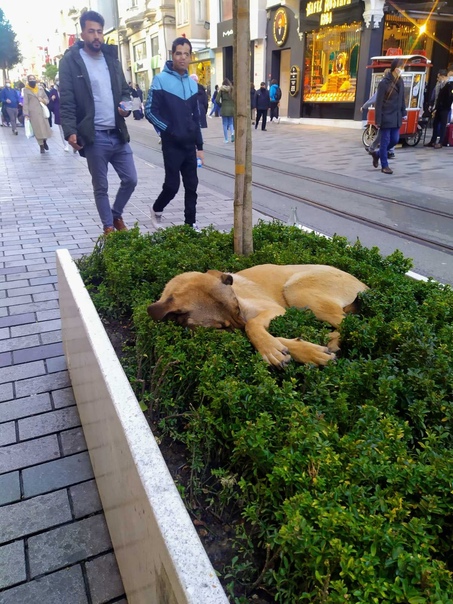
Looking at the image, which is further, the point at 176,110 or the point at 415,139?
the point at 415,139

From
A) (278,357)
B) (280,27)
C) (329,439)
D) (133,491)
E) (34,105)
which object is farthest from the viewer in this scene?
(280,27)

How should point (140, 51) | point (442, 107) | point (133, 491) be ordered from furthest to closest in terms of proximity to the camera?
point (140, 51), point (442, 107), point (133, 491)

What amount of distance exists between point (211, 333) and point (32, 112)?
620 inches

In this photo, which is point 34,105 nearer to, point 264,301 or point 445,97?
point 445,97

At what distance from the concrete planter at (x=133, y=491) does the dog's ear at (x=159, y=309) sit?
0.28 m

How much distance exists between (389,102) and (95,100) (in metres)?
8.29

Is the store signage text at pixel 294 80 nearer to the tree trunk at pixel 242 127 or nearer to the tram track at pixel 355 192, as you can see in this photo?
the tram track at pixel 355 192

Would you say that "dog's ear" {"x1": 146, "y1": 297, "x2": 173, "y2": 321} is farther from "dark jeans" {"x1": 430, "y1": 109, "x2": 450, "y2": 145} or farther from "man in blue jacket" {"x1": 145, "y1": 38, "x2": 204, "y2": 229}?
"dark jeans" {"x1": 430, "y1": 109, "x2": 450, "y2": 145}

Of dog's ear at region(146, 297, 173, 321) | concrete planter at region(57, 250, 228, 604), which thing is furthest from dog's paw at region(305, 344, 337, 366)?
concrete planter at region(57, 250, 228, 604)

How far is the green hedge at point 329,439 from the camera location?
154cm

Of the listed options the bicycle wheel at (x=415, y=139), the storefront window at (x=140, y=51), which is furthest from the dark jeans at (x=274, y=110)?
the storefront window at (x=140, y=51)

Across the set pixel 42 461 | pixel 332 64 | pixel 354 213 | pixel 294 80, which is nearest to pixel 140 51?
pixel 294 80

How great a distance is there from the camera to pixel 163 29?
47000 mm

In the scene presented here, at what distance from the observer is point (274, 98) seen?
27719mm
